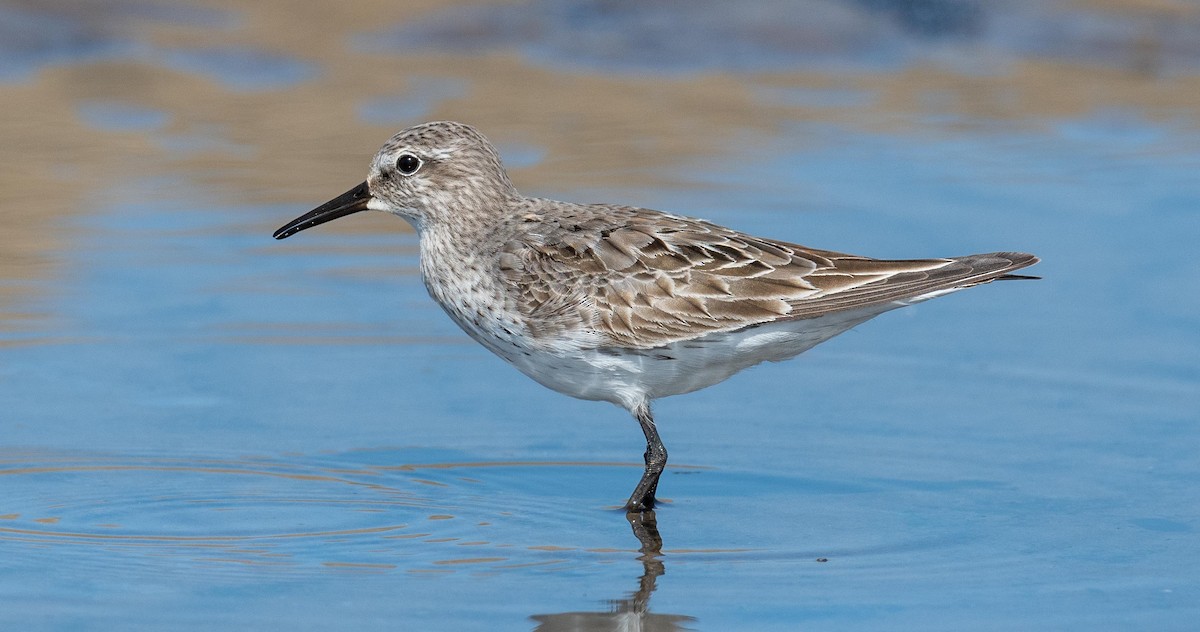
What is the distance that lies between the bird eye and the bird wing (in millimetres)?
779

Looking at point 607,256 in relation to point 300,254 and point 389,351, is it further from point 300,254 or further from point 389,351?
point 300,254

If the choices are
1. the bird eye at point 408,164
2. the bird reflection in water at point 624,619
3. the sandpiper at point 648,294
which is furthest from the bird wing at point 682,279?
the bird reflection in water at point 624,619

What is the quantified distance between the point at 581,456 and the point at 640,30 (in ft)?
28.4

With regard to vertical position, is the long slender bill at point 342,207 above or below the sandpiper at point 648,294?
above

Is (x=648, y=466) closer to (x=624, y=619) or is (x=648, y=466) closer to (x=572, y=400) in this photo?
(x=572, y=400)

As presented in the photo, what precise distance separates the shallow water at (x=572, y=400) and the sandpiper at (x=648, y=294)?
0.58 metres

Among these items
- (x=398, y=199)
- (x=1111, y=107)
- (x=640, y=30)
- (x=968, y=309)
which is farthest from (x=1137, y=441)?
(x=640, y=30)

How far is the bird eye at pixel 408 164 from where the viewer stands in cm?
914

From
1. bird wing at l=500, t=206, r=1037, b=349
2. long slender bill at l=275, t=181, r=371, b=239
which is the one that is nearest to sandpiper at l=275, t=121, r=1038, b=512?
bird wing at l=500, t=206, r=1037, b=349

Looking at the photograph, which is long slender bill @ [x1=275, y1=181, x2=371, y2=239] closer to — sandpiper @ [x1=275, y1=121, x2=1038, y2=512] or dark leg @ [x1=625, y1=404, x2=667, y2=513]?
sandpiper @ [x1=275, y1=121, x2=1038, y2=512]

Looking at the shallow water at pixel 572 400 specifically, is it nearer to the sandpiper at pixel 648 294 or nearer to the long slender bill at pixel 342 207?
the sandpiper at pixel 648 294

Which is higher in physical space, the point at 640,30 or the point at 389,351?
the point at 640,30

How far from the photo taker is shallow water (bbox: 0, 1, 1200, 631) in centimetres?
730

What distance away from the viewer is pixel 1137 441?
8.92m
